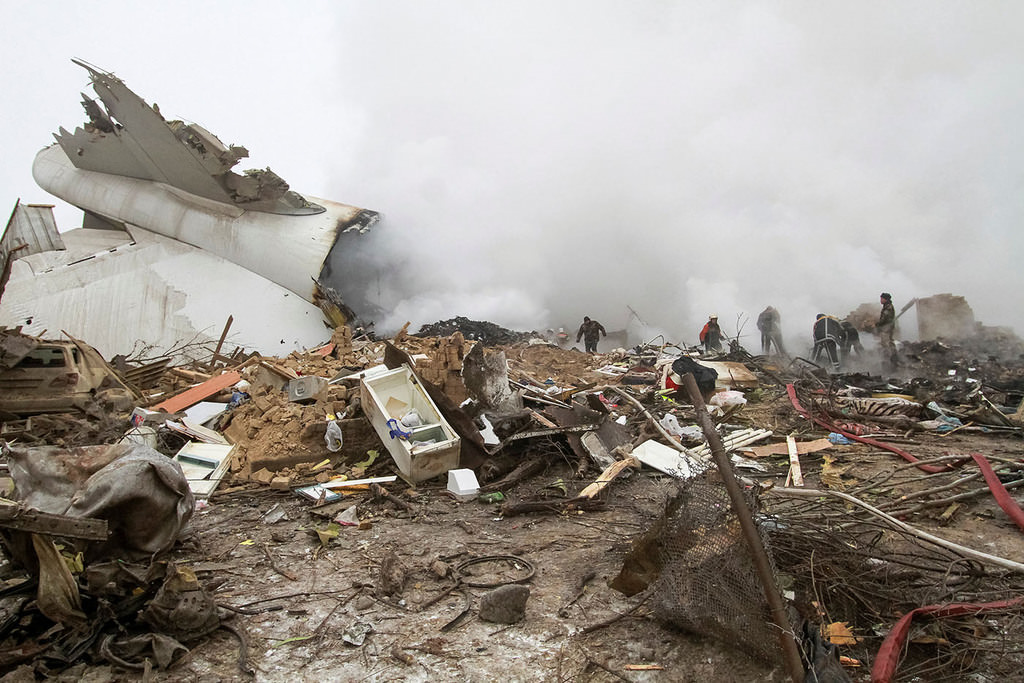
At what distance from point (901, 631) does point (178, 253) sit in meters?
14.6

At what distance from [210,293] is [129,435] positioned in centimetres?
761

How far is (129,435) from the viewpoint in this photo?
19.6 feet

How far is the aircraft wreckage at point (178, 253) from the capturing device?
12.2m

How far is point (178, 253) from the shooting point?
13492 millimetres

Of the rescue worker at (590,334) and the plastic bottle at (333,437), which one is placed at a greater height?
the rescue worker at (590,334)

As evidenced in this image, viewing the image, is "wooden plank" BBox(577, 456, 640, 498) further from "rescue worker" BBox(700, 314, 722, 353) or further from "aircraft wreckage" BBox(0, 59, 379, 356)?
"aircraft wreckage" BBox(0, 59, 379, 356)

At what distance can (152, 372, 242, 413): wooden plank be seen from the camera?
7234 millimetres

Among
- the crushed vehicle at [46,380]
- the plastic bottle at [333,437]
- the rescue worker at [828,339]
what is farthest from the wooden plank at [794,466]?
the crushed vehicle at [46,380]

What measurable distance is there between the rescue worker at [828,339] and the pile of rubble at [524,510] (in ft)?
8.40

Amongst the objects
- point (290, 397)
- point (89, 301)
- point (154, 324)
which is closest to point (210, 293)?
→ point (154, 324)

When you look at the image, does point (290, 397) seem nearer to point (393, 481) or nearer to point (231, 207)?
point (393, 481)

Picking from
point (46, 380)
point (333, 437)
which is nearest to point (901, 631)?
point (333, 437)

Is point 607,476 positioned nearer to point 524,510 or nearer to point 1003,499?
point 524,510

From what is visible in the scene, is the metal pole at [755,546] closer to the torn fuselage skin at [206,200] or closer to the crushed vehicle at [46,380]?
the crushed vehicle at [46,380]
